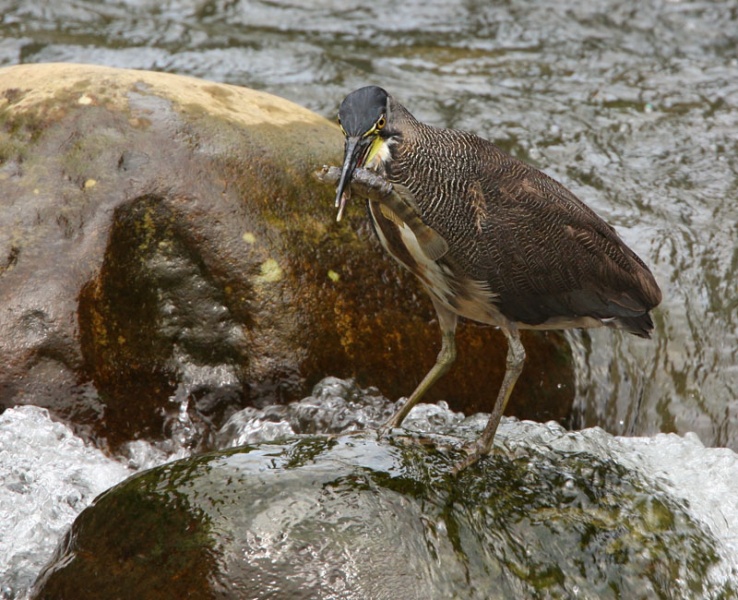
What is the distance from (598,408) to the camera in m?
5.36

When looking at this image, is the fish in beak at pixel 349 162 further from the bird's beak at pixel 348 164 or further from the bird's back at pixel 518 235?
the bird's back at pixel 518 235

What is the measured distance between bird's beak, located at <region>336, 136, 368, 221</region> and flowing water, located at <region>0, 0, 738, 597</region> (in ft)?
7.60

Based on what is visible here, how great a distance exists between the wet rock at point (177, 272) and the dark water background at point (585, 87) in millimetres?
1236

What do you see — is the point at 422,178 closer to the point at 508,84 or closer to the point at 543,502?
the point at 543,502

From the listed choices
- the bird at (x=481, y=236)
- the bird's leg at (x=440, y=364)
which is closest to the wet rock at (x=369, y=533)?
the bird at (x=481, y=236)

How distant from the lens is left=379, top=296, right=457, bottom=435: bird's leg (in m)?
4.48

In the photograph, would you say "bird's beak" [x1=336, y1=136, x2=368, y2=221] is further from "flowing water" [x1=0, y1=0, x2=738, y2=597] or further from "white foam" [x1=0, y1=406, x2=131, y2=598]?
"flowing water" [x1=0, y1=0, x2=738, y2=597]

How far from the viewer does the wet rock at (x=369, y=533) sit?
3223 mm

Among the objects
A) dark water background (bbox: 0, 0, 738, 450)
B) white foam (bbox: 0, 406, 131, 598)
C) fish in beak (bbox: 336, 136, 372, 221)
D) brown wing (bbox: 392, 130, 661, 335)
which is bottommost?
white foam (bbox: 0, 406, 131, 598)

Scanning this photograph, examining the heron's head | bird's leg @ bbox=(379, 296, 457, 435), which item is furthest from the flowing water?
the heron's head

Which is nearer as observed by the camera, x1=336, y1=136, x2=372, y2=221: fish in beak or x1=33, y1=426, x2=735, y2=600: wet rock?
x1=33, y1=426, x2=735, y2=600: wet rock

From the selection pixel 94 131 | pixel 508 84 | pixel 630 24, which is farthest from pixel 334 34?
pixel 94 131

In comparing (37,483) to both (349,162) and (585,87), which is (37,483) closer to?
(349,162)

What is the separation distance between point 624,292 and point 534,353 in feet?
2.64
